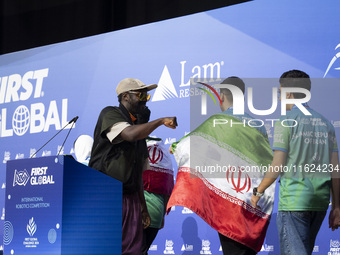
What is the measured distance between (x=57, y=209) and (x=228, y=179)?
267cm

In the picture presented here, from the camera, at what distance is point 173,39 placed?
5238 millimetres

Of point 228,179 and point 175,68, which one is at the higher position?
point 175,68

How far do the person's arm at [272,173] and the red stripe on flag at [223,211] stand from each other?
83 mm

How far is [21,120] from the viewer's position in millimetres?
6168

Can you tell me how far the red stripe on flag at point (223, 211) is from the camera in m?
3.73

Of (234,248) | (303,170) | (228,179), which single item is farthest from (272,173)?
(234,248)

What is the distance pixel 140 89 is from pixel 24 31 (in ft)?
11.0

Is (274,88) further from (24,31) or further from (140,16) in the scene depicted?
(24,31)

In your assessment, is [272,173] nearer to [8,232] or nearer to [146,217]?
[146,217]

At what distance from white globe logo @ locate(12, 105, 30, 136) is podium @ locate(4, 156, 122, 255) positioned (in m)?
4.74

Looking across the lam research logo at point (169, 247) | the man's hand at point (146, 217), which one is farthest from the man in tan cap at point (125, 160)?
the lam research logo at point (169, 247)

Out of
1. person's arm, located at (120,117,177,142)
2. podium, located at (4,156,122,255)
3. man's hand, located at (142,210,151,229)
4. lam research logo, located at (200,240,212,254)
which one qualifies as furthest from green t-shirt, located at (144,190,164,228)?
podium, located at (4,156,122,255)

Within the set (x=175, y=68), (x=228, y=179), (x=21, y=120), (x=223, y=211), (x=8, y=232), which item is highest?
(x=175, y=68)

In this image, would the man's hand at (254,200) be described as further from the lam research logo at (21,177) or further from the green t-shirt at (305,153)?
the lam research logo at (21,177)
